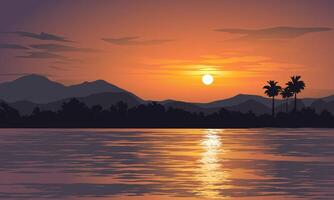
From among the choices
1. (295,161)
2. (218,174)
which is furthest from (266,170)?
(295,161)

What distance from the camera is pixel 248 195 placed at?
4381 cm

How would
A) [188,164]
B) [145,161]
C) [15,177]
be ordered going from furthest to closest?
[145,161], [188,164], [15,177]

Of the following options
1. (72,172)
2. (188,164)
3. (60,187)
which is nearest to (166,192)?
(60,187)

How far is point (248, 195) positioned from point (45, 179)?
16.2 metres

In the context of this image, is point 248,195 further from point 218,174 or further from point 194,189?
point 218,174

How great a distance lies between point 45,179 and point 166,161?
2171cm

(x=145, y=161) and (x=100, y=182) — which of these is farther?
(x=145, y=161)

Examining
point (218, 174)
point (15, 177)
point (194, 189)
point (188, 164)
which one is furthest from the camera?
point (188, 164)

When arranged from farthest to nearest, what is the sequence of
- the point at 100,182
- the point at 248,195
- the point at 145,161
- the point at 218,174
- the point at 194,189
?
the point at 145,161 → the point at 218,174 → the point at 100,182 → the point at 194,189 → the point at 248,195

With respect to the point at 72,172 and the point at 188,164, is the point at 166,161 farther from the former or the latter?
the point at 72,172

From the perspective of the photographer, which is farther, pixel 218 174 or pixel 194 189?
pixel 218 174

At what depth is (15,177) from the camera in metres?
54.8

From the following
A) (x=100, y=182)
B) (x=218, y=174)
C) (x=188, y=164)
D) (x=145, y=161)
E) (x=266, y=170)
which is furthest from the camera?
(x=145, y=161)

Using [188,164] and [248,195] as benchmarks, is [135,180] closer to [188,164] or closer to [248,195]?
[248,195]
